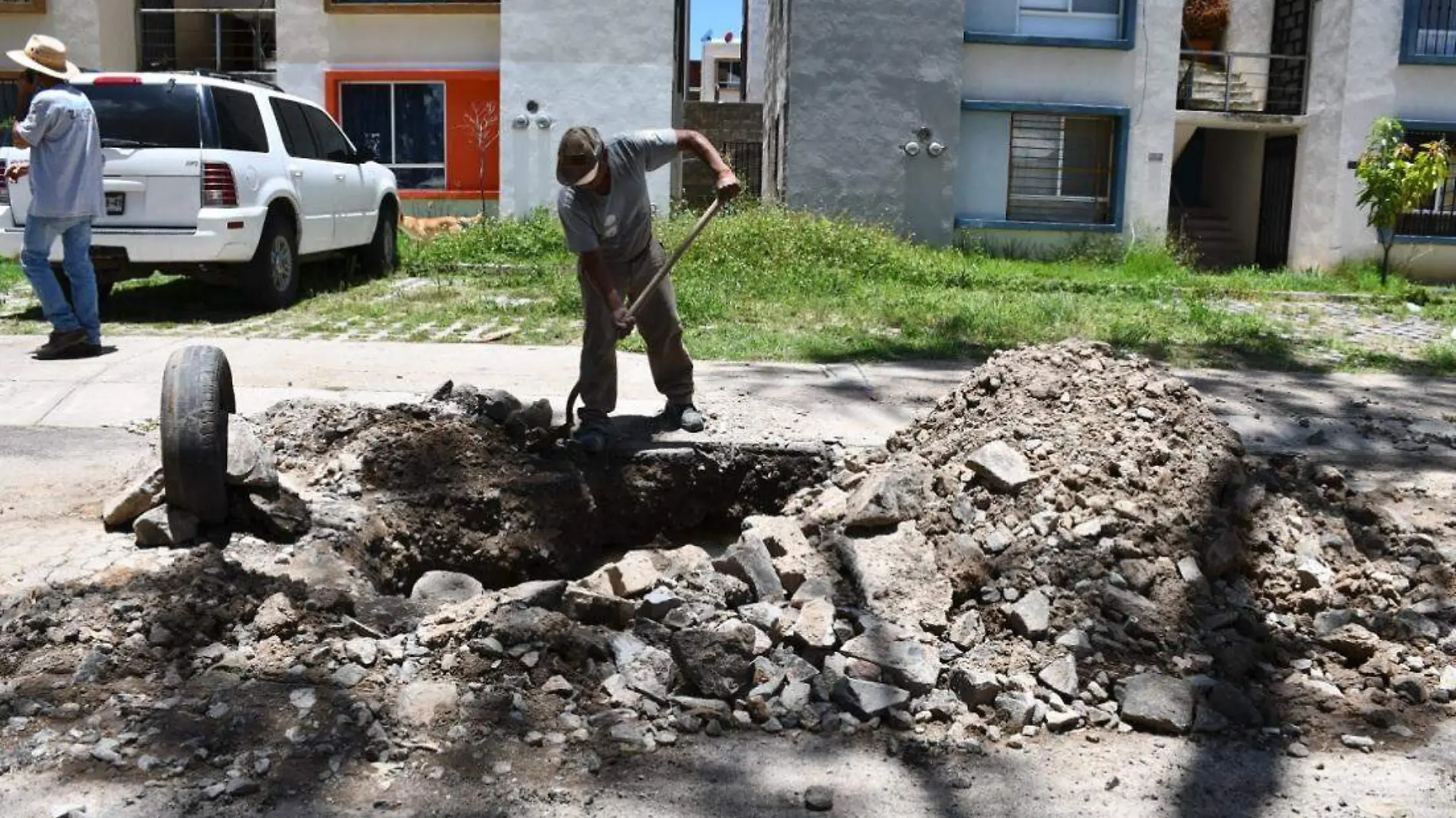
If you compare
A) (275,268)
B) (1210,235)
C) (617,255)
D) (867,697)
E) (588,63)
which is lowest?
(867,697)

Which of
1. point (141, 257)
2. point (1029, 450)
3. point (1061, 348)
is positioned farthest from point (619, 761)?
point (141, 257)

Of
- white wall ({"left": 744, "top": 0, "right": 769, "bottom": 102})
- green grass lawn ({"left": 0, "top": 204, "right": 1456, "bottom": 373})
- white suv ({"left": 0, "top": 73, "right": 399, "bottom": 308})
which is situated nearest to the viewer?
green grass lawn ({"left": 0, "top": 204, "right": 1456, "bottom": 373})

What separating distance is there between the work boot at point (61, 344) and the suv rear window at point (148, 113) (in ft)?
7.47

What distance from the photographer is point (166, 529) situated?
4797 mm

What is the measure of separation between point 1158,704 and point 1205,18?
20044 millimetres

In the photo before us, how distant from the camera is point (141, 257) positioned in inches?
398

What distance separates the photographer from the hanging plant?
2147 cm

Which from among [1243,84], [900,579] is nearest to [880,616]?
[900,579]

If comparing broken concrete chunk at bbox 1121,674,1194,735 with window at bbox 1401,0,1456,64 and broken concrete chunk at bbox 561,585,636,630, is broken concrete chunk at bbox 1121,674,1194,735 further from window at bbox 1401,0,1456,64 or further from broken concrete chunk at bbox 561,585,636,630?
window at bbox 1401,0,1456,64

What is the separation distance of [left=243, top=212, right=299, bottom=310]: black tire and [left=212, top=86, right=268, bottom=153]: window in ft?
1.96

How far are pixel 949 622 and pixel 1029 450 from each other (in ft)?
3.50

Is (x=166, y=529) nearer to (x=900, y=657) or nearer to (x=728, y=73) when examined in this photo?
(x=900, y=657)

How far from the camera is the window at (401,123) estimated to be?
64.7ft

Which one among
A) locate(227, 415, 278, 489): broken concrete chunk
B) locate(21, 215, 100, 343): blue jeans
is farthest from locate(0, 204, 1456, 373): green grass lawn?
locate(227, 415, 278, 489): broken concrete chunk
